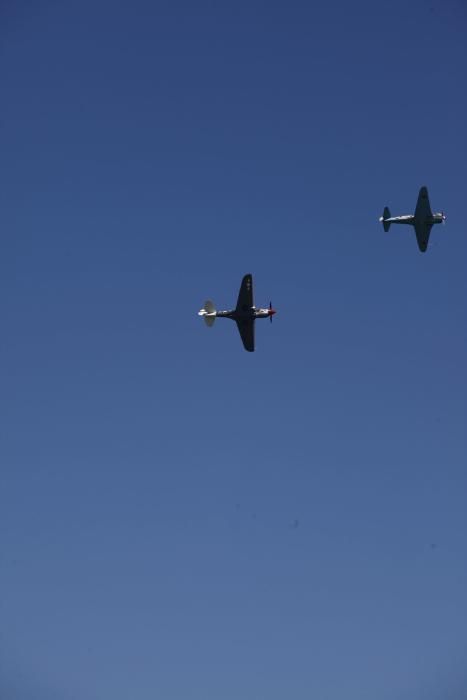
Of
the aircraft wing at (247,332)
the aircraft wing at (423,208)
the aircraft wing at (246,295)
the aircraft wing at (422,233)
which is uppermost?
the aircraft wing at (423,208)

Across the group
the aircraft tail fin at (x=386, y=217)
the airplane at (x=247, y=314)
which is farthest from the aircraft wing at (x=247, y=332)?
the aircraft tail fin at (x=386, y=217)

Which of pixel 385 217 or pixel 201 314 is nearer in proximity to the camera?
pixel 201 314

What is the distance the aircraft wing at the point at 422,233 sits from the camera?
15266cm

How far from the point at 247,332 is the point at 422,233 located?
35.0 metres

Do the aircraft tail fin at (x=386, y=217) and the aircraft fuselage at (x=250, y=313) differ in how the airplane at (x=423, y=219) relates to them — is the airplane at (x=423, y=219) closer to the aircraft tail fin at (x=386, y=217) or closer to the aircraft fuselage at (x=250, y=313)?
the aircraft tail fin at (x=386, y=217)

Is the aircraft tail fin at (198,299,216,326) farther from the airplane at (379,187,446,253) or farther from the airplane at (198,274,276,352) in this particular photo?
the airplane at (379,187,446,253)

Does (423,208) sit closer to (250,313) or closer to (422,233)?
(422,233)

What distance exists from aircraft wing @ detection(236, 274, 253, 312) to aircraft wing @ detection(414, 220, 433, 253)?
32.4 m

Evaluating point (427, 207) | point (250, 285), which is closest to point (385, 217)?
point (427, 207)

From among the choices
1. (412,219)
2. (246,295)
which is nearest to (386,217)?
(412,219)

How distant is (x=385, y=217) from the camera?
15775cm

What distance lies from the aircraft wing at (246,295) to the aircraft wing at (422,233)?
32.4 m

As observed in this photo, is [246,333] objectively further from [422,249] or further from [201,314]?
[422,249]

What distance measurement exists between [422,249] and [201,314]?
1490 inches
